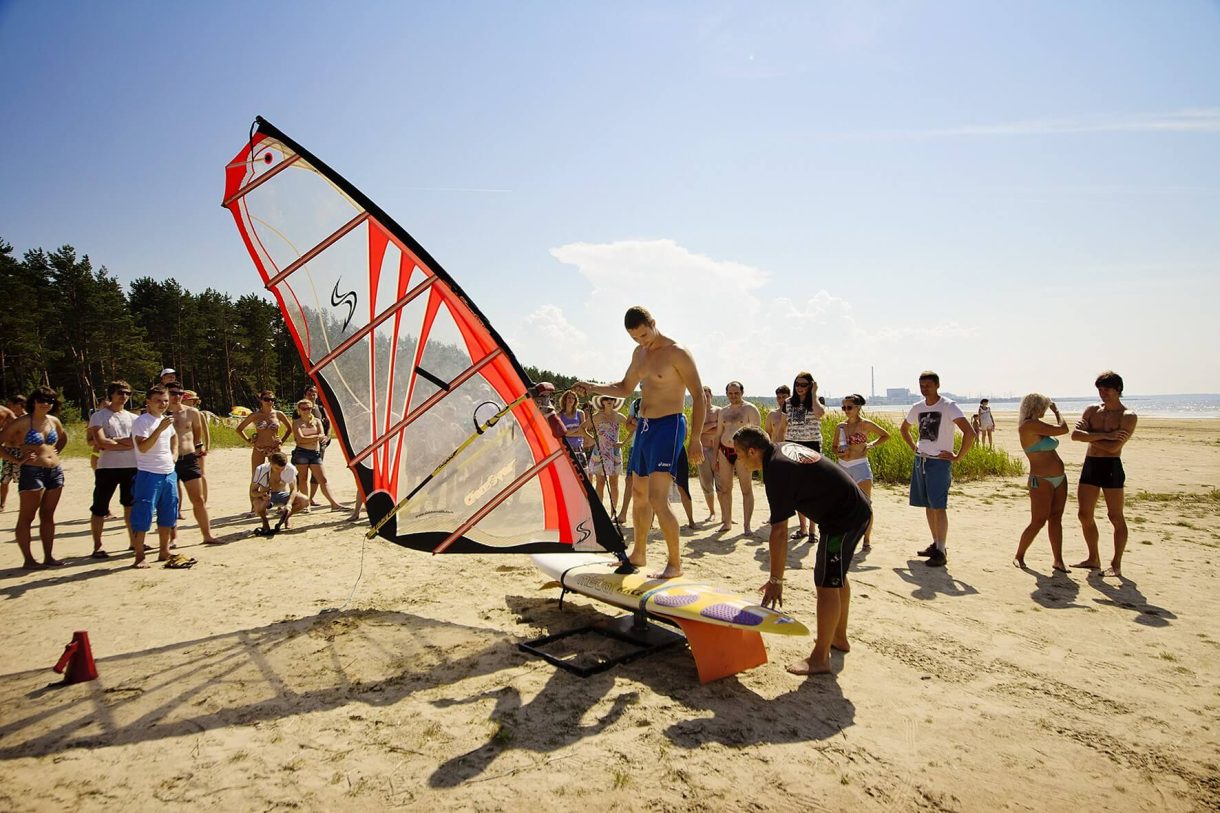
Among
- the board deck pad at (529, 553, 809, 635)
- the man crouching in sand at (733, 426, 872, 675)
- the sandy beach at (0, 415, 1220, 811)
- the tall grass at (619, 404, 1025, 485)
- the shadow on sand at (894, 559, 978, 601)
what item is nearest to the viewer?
the sandy beach at (0, 415, 1220, 811)

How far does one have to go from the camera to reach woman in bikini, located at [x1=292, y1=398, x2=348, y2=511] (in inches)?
358

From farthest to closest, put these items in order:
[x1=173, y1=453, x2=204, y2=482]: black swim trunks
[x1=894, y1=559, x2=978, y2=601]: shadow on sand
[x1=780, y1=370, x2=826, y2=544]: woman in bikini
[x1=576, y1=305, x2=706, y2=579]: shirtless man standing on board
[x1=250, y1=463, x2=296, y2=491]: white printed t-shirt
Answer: [x1=250, y1=463, x2=296, y2=491]: white printed t-shirt
[x1=780, y1=370, x2=826, y2=544]: woman in bikini
[x1=173, y1=453, x2=204, y2=482]: black swim trunks
[x1=894, y1=559, x2=978, y2=601]: shadow on sand
[x1=576, y1=305, x2=706, y2=579]: shirtless man standing on board

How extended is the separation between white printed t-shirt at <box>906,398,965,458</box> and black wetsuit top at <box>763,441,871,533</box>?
3262 millimetres

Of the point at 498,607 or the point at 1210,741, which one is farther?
the point at 498,607

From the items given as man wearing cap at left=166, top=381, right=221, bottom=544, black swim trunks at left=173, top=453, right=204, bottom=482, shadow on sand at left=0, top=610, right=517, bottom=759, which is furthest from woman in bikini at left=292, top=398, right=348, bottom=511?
shadow on sand at left=0, top=610, right=517, bottom=759

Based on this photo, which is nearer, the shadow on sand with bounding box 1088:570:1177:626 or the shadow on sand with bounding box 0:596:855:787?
the shadow on sand with bounding box 0:596:855:787

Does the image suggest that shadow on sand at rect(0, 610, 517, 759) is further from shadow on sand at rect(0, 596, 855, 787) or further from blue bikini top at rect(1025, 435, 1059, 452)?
blue bikini top at rect(1025, 435, 1059, 452)

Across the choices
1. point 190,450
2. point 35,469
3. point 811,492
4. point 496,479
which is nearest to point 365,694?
point 496,479

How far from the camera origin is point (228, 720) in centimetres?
356

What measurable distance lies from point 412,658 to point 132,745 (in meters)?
1.55

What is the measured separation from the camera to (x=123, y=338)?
3800 centimetres

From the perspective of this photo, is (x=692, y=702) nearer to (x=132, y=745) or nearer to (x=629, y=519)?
(x=132, y=745)

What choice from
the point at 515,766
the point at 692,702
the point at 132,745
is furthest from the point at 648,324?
the point at 132,745

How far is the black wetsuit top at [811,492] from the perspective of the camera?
3.95m
